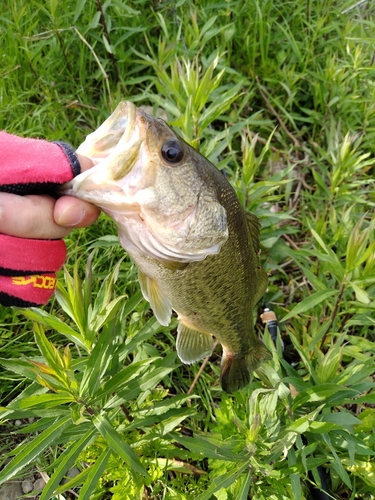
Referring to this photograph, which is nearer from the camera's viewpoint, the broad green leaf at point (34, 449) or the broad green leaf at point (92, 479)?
the broad green leaf at point (34, 449)

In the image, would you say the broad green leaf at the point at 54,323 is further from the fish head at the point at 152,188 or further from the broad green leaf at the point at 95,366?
the fish head at the point at 152,188

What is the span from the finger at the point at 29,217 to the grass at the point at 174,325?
0.29 metres

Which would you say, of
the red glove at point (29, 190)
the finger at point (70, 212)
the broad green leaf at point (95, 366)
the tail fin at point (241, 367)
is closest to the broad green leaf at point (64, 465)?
the broad green leaf at point (95, 366)

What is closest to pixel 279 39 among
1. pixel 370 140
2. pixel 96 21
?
pixel 370 140

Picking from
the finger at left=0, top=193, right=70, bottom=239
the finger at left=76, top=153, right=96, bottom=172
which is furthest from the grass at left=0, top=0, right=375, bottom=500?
→ the finger at left=76, top=153, right=96, bottom=172

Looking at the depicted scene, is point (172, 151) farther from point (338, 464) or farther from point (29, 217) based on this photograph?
point (338, 464)

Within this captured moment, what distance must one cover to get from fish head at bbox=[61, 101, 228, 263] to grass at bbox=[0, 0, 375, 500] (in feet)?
1.00

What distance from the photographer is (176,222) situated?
1568mm

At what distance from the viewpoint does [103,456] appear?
1741 mm

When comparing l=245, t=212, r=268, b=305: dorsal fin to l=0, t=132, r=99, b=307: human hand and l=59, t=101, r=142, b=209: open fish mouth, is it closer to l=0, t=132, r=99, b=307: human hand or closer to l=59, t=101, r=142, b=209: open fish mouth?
l=59, t=101, r=142, b=209: open fish mouth

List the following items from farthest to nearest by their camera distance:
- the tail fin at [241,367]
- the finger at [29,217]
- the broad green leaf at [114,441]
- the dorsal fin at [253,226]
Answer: the tail fin at [241,367], the dorsal fin at [253,226], the broad green leaf at [114,441], the finger at [29,217]

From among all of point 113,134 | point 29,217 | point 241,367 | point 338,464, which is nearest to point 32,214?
point 29,217

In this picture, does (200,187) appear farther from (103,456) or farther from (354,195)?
(354,195)

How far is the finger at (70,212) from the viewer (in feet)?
4.39
